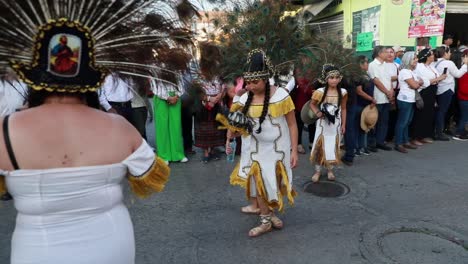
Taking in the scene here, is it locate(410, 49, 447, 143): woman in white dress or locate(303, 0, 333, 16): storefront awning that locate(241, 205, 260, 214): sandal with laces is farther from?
locate(303, 0, 333, 16): storefront awning

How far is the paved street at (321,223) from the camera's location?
337cm

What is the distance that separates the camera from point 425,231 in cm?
378

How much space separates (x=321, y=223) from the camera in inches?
157

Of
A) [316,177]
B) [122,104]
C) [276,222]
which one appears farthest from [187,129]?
[276,222]

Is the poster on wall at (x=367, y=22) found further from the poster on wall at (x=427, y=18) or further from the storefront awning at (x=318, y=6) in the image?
the storefront awning at (x=318, y=6)

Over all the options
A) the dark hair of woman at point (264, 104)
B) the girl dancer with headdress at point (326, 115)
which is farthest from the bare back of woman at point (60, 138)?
the girl dancer with headdress at point (326, 115)

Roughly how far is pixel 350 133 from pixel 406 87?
64.9 inches

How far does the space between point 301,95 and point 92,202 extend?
5.78 meters

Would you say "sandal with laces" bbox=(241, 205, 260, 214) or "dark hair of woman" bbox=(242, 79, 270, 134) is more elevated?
"dark hair of woman" bbox=(242, 79, 270, 134)

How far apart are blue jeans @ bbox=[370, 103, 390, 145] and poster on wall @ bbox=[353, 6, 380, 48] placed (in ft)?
12.3

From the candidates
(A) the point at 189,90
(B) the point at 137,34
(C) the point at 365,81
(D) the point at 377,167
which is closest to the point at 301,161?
(D) the point at 377,167

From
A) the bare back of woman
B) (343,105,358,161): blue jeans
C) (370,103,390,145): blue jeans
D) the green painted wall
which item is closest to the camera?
the bare back of woman

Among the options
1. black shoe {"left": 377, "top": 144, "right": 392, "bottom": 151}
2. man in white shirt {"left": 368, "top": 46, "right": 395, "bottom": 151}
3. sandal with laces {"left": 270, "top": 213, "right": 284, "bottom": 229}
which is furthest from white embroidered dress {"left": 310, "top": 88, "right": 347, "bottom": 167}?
black shoe {"left": 377, "top": 144, "right": 392, "bottom": 151}

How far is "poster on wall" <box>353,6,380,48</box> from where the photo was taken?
34.3 feet
